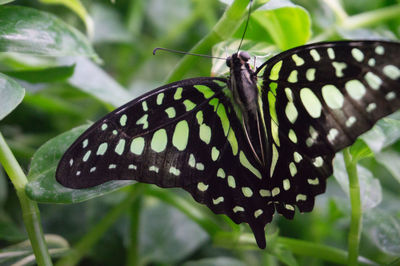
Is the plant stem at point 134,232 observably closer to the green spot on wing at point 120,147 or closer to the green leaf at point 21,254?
the green leaf at point 21,254

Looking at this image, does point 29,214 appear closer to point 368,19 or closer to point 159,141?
point 159,141

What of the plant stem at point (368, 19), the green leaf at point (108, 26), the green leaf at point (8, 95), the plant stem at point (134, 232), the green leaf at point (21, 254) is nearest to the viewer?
the green leaf at point (8, 95)

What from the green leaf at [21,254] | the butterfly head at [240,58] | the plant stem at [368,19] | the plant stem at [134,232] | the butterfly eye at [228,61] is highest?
the butterfly head at [240,58]

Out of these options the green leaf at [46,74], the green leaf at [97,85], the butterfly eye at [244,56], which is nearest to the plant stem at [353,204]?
the butterfly eye at [244,56]

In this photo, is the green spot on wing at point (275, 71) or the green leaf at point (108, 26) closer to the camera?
the green spot on wing at point (275, 71)

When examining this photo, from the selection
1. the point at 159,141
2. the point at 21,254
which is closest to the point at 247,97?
the point at 159,141
